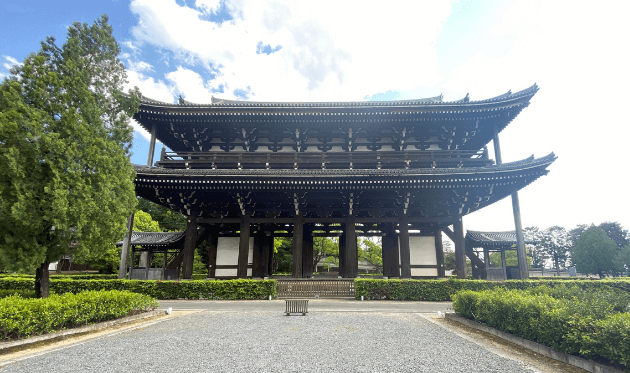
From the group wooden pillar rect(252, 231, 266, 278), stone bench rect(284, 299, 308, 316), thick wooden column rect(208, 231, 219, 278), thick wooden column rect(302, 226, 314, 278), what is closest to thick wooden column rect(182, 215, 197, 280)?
thick wooden column rect(208, 231, 219, 278)

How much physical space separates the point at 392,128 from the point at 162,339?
15.5 meters

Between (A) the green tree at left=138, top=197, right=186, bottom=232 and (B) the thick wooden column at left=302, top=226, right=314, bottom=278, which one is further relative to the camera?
(A) the green tree at left=138, top=197, right=186, bottom=232

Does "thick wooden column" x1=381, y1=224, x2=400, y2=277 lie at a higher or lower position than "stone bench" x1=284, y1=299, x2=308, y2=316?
higher

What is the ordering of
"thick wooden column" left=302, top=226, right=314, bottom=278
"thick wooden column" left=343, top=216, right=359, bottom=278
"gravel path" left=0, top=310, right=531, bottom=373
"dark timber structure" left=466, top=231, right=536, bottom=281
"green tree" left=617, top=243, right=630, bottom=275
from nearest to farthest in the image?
"gravel path" left=0, top=310, right=531, bottom=373 < "thick wooden column" left=343, top=216, right=359, bottom=278 < "thick wooden column" left=302, top=226, right=314, bottom=278 < "dark timber structure" left=466, top=231, right=536, bottom=281 < "green tree" left=617, top=243, right=630, bottom=275

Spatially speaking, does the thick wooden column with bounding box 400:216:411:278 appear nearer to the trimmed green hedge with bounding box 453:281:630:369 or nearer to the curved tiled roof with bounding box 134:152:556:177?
the curved tiled roof with bounding box 134:152:556:177

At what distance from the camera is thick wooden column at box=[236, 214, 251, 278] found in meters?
16.0

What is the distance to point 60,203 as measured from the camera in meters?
8.09

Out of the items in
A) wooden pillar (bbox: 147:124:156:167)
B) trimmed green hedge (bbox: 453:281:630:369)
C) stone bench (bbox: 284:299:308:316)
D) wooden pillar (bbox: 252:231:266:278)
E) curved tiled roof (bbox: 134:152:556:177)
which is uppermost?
wooden pillar (bbox: 147:124:156:167)

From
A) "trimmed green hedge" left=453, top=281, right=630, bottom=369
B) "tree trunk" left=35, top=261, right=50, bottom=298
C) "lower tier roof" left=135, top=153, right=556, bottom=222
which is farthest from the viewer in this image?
"lower tier roof" left=135, top=153, right=556, bottom=222

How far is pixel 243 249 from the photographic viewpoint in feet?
52.9

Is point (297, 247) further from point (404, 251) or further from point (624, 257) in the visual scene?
point (624, 257)

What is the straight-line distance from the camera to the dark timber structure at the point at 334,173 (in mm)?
14969

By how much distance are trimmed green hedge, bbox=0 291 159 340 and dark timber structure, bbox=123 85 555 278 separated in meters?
6.65

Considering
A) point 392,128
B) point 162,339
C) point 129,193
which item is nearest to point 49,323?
point 162,339
